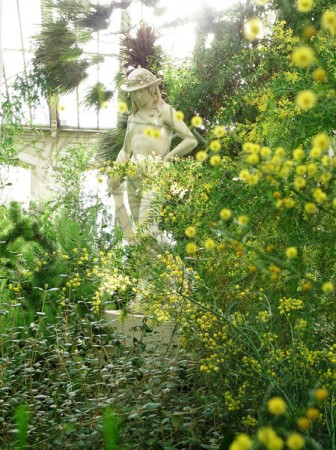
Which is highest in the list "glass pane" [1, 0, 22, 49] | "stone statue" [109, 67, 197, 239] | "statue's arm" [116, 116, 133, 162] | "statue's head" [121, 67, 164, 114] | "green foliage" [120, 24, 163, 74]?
"statue's head" [121, 67, 164, 114]

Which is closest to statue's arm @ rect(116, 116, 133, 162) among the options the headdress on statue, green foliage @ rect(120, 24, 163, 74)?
the headdress on statue

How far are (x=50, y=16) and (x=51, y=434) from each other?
7.34m

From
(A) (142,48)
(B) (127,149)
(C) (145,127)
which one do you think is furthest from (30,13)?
(C) (145,127)

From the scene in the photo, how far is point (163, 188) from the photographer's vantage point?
10.8 ft

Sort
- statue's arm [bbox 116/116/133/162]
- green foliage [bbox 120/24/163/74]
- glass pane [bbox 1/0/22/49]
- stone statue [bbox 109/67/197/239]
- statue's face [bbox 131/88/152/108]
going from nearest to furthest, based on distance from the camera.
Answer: stone statue [bbox 109/67/197/239] → statue's face [bbox 131/88/152/108] → statue's arm [bbox 116/116/133/162] → green foliage [bbox 120/24/163/74] → glass pane [bbox 1/0/22/49]

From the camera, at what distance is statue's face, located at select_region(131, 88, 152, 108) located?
200 inches

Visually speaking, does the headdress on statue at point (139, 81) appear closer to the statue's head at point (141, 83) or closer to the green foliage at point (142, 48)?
the statue's head at point (141, 83)

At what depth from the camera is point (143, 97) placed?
509cm

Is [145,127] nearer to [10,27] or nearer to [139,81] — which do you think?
[139,81]

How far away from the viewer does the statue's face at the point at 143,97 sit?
Result: 509cm

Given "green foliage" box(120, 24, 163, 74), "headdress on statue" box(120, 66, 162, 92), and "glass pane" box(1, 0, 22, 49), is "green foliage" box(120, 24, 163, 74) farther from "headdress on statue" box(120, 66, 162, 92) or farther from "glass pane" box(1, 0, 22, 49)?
"headdress on statue" box(120, 66, 162, 92)

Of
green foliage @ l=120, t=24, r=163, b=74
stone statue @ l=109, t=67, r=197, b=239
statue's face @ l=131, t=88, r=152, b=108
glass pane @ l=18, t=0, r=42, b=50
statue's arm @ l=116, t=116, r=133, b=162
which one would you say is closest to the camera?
stone statue @ l=109, t=67, r=197, b=239

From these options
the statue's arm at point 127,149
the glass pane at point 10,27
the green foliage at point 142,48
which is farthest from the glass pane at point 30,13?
the statue's arm at point 127,149

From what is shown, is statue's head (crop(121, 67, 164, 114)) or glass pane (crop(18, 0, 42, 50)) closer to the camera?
statue's head (crop(121, 67, 164, 114))
